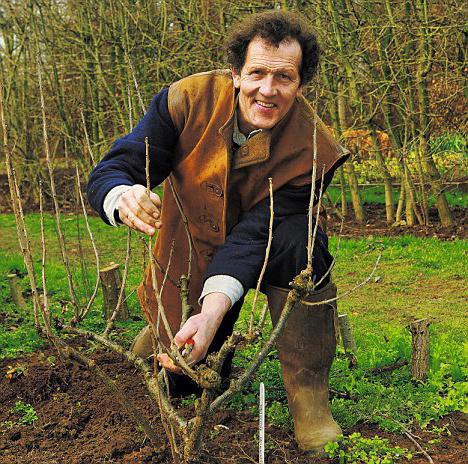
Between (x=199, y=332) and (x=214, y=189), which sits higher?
(x=214, y=189)

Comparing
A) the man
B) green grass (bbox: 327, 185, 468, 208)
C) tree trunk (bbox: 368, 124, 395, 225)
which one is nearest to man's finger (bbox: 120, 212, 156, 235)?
the man

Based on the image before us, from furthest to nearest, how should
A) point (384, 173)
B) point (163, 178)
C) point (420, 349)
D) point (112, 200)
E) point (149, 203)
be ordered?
point (384, 173) < point (420, 349) < point (163, 178) < point (112, 200) < point (149, 203)

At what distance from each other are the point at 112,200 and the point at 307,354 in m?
0.98

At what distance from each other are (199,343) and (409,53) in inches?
258

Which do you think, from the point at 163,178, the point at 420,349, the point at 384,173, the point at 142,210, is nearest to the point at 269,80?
the point at 163,178

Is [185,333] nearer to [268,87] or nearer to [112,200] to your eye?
[112,200]

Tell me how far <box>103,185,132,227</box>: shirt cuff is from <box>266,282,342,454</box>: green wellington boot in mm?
742

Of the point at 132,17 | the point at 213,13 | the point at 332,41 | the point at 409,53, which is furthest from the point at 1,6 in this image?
the point at 409,53

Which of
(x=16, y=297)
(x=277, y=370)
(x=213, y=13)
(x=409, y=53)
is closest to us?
(x=277, y=370)

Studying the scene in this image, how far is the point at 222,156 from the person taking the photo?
3.18 m

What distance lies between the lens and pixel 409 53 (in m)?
8.30

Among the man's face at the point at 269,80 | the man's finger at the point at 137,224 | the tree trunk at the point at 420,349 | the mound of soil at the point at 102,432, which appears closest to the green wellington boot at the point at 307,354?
the mound of soil at the point at 102,432

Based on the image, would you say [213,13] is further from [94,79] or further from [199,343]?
[199,343]

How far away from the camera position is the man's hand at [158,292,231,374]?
2430 mm
